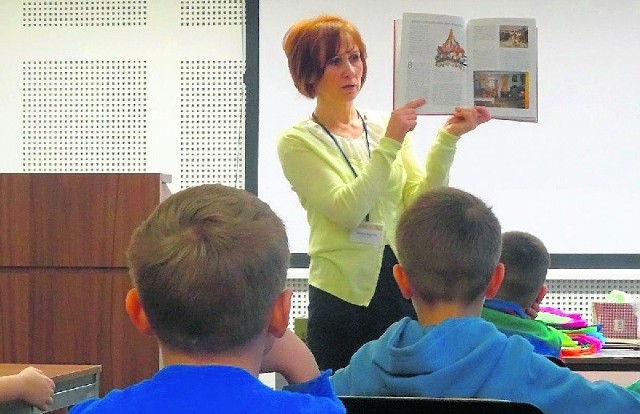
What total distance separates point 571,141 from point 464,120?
2.22 metres

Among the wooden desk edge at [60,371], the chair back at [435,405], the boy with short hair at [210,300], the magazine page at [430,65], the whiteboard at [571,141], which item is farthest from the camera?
the whiteboard at [571,141]

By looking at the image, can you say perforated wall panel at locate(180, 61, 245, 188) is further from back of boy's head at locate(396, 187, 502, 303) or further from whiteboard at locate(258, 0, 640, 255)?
back of boy's head at locate(396, 187, 502, 303)

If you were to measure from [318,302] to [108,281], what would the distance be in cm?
144

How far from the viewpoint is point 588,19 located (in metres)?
4.50

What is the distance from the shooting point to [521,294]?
214 centimetres

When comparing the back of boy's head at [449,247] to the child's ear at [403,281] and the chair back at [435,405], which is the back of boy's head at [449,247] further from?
the chair back at [435,405]

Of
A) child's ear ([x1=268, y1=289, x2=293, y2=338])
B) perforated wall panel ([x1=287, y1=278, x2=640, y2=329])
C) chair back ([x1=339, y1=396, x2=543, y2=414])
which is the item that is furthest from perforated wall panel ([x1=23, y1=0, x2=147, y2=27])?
child's ear ([x1=268, y1=289, x2=293, y2=338])

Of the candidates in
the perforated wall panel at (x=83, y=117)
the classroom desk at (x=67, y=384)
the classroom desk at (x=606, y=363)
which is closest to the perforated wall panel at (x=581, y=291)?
the perforated wall panel at (x=83, y=117)

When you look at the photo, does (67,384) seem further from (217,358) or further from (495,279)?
(217,358)

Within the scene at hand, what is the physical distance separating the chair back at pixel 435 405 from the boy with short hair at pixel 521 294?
78cm

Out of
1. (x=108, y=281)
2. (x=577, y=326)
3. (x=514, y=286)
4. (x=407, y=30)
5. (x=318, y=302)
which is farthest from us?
(x=108, y=281)

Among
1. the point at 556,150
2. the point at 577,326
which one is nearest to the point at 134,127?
the point at 556,150

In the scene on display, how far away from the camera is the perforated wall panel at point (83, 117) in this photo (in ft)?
15.4

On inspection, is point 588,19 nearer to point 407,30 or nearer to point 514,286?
point 407,30
